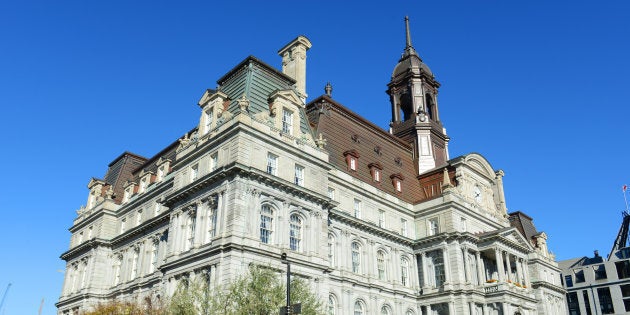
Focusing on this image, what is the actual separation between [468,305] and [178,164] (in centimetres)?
2768

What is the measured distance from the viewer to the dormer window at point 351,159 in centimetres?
4912

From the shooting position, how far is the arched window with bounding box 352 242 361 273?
4662cm

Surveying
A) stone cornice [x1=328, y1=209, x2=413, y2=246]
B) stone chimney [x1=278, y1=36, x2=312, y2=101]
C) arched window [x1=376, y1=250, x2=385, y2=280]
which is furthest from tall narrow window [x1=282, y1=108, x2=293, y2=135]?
arched window [x1=376, y1=250, x2=385, y2=280]

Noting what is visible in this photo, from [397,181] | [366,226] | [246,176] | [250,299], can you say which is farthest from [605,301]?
[250,299]

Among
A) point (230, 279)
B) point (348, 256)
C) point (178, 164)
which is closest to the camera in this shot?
point (230, 279)

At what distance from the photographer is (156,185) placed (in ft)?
167

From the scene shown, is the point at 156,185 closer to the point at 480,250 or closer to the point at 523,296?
the point at 480,250

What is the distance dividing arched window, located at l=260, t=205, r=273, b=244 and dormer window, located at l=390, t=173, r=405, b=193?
64.5 feet

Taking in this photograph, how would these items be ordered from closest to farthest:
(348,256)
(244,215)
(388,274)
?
(244,215), (348,256), (388,274)

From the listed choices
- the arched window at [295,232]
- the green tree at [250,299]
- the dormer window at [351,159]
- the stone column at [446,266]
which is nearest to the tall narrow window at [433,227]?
the stone column at [446,266]

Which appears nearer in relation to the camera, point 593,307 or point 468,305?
point 468,305

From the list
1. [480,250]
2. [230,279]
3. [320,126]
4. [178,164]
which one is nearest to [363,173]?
[320,126]

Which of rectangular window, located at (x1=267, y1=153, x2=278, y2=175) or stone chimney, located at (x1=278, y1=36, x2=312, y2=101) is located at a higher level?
stone chimney, located at (x1=278, y1=36, x2=312, y2=101)

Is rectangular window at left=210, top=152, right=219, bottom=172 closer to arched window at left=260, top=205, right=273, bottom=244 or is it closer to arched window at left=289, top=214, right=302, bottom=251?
arched window at left=260, top=205, right=273, bottom=244
